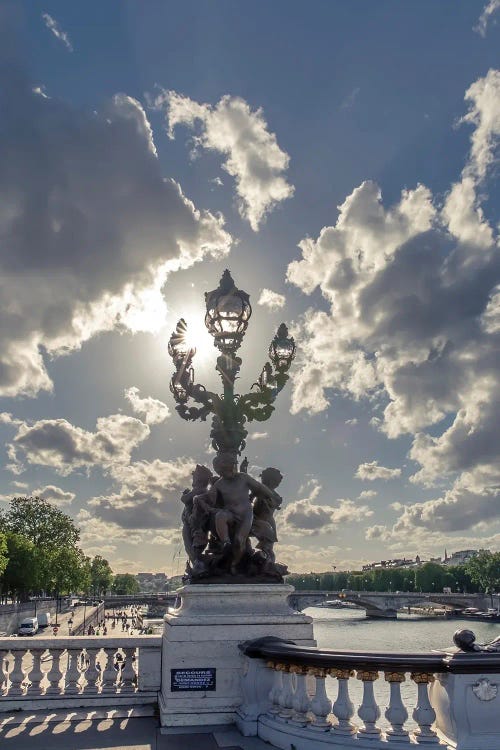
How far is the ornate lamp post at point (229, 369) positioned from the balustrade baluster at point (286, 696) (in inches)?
139

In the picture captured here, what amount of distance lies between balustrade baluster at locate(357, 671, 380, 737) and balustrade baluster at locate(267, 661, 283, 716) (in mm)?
1278

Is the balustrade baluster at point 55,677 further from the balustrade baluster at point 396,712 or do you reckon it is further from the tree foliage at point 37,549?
the tree foliage at point 37,549

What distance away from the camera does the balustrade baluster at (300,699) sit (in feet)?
21.9

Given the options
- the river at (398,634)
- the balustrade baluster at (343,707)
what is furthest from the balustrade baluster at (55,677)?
the river at (398,634)

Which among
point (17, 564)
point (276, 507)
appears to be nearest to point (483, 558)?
point (17, 564)

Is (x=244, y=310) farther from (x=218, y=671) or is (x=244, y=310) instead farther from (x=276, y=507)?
(x=218, y=671)

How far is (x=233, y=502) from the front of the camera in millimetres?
9305

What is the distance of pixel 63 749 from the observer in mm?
6926

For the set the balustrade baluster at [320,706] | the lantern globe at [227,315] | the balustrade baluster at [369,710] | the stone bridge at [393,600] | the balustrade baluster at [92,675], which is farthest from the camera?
the stone bridge at [393,600]

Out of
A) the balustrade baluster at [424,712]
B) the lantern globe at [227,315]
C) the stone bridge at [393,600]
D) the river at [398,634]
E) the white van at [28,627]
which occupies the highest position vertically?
the lantern globe at [227,315]

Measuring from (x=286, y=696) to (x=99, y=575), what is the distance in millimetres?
164190

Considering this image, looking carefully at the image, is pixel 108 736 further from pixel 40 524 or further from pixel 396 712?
pixel 40 524

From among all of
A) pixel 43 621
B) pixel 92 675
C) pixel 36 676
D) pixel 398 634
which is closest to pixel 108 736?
pixel 92 675

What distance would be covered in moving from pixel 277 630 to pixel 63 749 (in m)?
2.89
